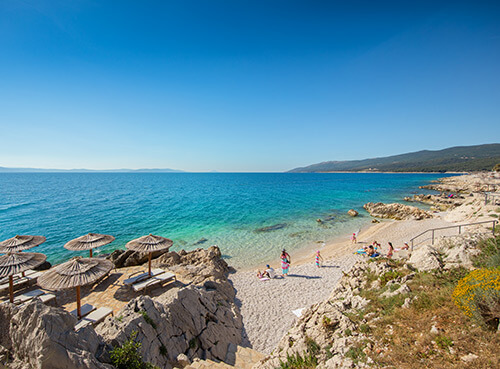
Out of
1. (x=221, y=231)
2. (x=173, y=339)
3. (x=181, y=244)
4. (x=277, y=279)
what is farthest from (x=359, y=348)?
(x=221, y=231)

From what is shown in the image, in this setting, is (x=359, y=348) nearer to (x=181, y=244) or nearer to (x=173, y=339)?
(x=173, y=339)

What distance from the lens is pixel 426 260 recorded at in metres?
8.49

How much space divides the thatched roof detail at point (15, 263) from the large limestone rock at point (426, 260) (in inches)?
643

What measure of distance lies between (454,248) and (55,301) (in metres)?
18.3

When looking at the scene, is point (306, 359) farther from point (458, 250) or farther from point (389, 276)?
point (458, 250)

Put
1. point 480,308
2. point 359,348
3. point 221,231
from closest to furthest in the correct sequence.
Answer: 1. point 480,308
2. point 359,348
3. point 221,231

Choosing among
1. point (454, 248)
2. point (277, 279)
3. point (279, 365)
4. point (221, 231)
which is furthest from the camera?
point (221, 231)

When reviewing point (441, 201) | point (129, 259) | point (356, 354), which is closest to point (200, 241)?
point (129, 259)

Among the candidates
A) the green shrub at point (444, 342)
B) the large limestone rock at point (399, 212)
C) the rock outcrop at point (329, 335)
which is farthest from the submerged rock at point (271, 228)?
the green shrub at point (444, 342)

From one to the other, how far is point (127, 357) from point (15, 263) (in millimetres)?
7773

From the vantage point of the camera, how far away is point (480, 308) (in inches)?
189

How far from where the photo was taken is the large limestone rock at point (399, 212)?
31.3 m

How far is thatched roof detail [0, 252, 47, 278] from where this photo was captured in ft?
28.4

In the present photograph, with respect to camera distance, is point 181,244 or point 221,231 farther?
point 221,231
